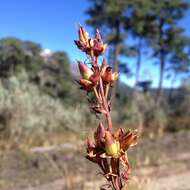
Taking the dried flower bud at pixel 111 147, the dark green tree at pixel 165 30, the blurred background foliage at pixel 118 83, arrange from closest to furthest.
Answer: the dried flower bud at pixel 111 147 < the blurred background foliage at pixel 118 83 < the dark green tree at pixel 165 30

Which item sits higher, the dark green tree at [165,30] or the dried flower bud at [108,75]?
the dark green tree at [165,30]

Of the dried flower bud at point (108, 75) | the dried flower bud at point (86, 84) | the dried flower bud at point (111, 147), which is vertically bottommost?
the dried flower bud at point (111, 147)

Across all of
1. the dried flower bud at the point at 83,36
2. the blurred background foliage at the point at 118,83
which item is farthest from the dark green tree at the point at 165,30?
the dried flower bud at the point at 83,36

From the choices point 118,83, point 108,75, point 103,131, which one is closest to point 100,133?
point 103,131

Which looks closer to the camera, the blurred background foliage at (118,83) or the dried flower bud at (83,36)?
the dried flower bud at (83,36)

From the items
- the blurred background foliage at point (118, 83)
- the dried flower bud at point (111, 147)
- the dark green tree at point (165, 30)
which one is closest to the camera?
the dried flower bud at point (111, 147)

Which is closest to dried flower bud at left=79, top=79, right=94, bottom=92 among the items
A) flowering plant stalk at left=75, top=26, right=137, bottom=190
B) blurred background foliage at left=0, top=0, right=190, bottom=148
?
flowering plant stalk at left=75, top=26, right=137, bottom=190

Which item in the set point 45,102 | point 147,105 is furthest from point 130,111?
point 45,102

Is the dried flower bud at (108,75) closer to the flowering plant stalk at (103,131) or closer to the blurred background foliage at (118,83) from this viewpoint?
the flowering plant stalk at (103,131)
